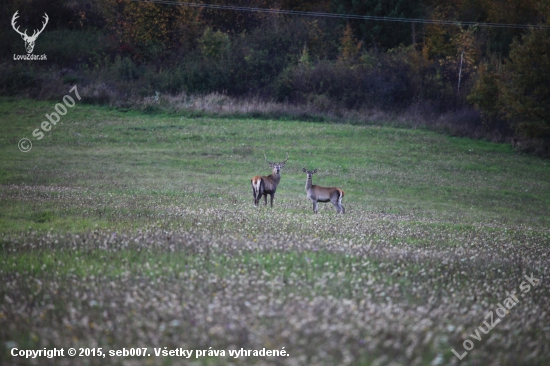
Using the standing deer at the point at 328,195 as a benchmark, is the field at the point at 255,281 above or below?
above

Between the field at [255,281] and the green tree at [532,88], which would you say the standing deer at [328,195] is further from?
the green tree at [532,88]

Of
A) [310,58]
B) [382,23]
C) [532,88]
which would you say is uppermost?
[382,23]

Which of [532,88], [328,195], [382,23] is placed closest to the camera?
[328,195]

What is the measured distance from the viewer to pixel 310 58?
56.2m

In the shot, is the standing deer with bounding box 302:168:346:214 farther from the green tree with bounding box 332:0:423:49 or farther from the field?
the green tree with bounding box 332:0:423:49

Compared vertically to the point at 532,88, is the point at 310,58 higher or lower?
higher

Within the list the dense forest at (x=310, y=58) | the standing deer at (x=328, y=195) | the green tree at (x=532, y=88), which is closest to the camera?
the standing deer at (x=328, y=195)

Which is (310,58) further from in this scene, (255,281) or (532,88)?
(255,281)

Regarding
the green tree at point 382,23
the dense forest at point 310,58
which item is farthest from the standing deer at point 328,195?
the green tree at point 382,23

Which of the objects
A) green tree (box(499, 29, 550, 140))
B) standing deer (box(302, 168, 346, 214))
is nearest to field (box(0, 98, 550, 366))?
standing deer (box(302, 168, 346, 214))

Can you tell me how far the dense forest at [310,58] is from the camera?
44000mm

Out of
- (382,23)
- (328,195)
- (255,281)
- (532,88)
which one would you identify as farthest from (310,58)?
(255,281)

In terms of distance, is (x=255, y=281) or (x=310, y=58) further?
(x=310, y=58)

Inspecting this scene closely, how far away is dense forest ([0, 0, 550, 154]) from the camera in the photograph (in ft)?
144
